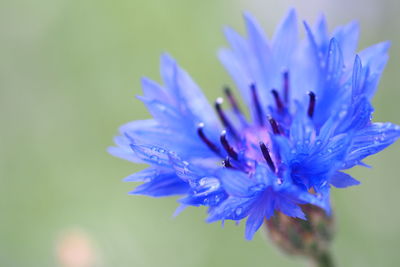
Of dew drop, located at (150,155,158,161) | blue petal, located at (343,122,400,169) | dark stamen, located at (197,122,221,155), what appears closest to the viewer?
blue petal, located at (343,122,400,169)

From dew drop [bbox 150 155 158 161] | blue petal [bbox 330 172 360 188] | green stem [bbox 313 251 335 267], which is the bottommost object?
green stem [bbox 313 251 335 267]

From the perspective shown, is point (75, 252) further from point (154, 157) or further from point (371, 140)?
point (371, 140)

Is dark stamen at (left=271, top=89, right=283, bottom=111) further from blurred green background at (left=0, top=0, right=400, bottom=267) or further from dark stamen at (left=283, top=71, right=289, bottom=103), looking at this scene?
blurred green background at (left=0, top=0, right=400, bottom=267)

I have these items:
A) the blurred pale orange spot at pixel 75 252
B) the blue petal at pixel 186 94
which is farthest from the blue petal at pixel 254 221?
the blurred pale orange spot at pixel 75 252

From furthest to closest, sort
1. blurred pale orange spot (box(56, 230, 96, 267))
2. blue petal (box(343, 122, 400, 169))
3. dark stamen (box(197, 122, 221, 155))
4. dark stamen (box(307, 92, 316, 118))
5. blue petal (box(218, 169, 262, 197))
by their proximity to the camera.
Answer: blurred pale orange spot (box(56, 230, 96, 267)), dark stamen (box(197, 122, 221, 155)), dark stamen (box(307, 92, 316, 118)), blue petal (box(343, 122, 400, 169)), blue petal (box(218, 169, 262, 197))

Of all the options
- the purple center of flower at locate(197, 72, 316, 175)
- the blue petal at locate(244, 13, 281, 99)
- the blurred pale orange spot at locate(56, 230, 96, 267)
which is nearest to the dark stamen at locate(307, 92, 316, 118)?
the purple center of flower at locate(197, 72, 316, 175)

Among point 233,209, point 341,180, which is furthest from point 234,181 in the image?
point 341,180

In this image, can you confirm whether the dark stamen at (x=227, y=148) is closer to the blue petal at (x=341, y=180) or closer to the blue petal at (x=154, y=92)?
the blue petal at (x=154, y=92)
